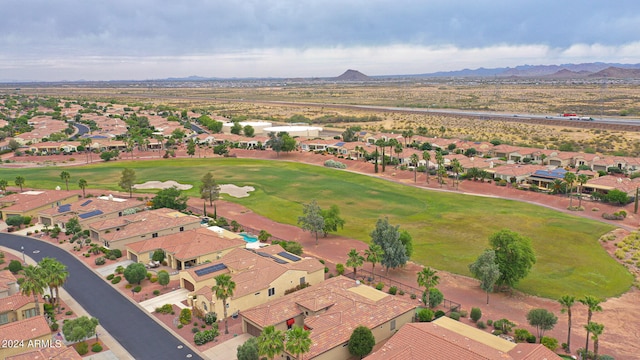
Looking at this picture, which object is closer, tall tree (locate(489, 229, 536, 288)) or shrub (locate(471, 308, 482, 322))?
shrub (locate(471, 308, 482, 322))

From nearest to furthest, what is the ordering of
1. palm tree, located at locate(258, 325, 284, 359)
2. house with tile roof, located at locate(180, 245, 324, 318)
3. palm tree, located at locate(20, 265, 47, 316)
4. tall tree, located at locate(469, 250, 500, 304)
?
palm tree, located at locate(258, 325, 284, 359) < palm tree, located at locate(20, 265, 47, 316) < house with tile roof, located at locate(180, 245, 324, 318) < tall tree, located at locate(469, 250, 500, 304)

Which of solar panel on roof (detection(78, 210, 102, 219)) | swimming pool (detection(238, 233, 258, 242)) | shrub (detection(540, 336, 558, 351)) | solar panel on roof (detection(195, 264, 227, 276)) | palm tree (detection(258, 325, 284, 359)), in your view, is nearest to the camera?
palm tree (detection(258, 325, 284, 359))

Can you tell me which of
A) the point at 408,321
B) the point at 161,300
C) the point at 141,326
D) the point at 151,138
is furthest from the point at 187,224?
the point at 151,138

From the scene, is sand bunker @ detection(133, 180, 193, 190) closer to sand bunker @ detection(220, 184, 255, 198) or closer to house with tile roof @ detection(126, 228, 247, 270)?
sand bunker @ detection(220, 184, 255, 198)

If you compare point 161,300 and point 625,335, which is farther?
point 161,300

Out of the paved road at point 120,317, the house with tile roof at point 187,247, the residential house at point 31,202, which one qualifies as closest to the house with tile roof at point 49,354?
the paved road at point 120,317

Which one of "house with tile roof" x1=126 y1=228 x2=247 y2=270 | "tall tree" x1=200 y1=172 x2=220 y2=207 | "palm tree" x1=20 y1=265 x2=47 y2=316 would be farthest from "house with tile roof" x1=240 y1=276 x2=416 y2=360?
"tall tree" x1=200 y1=172 x2=220 y2=207

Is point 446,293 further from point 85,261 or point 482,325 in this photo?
point 85,261
